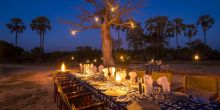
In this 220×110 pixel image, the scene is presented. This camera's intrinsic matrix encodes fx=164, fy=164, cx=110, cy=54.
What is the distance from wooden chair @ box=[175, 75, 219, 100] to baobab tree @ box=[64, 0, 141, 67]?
20.1ft

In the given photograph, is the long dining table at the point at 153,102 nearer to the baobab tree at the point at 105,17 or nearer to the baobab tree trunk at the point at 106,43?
the baobab tree at the point at 105,17

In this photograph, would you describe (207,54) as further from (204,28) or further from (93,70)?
(93,70)

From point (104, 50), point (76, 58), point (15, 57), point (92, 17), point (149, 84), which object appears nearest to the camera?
point (149, 84)

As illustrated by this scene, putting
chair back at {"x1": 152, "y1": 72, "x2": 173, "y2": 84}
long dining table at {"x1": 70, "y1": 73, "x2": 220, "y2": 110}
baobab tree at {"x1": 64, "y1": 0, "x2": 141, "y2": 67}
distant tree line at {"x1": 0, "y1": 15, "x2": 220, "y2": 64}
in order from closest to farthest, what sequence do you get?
long dining table at {"x1": 70, "y1": 73, "x2": 220, "y2": 110} → chair back at {"x1": 152, "y1": 72, "x2": 173, "y2": 84} → baobab tree at {"x1": 64, "y1": 0, "x2": 141, "y2": 67} → distant tree line at {"x1": 0, "y1": 15, "x2": 220, "y2": 64}

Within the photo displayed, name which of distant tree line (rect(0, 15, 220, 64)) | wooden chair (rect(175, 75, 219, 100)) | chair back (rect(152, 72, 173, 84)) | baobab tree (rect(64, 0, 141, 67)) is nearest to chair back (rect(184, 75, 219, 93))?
wooden chair (rect(175, 75, 219, 100))

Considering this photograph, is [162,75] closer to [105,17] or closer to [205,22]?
[105,17]

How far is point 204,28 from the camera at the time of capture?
1502 inches

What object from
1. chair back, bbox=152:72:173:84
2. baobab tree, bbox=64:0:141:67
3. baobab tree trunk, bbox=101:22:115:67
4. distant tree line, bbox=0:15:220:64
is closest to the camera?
chair back, bbox=152:72:173:84

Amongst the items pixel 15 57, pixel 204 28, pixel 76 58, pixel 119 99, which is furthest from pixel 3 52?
pixel 204 28

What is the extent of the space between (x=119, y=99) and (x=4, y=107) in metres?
3.87

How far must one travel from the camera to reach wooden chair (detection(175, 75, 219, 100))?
2676mm

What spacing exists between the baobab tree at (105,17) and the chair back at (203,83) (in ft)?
20.0

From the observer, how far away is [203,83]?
2.93 m

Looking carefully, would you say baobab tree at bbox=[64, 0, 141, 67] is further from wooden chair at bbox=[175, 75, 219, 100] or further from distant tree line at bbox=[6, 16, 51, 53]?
distant tree line at bbox=[6, 16, 51, 53]
